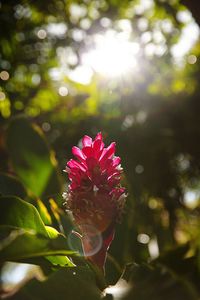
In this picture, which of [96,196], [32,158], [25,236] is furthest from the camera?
[32,158]

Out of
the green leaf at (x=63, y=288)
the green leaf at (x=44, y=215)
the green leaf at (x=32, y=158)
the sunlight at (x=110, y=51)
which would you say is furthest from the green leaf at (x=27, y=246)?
the sunlight at (x=110, y=51)

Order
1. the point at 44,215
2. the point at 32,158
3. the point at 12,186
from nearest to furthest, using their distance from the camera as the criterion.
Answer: the point at 44,215, the point at 12,186, the point at 32,158

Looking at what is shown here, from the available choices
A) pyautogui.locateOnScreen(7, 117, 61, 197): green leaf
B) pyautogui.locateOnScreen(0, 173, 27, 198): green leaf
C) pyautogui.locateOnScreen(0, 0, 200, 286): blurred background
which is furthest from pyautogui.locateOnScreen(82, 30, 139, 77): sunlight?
pyautogui.locateOnScreen(0, 173, 27, 198): green leaf

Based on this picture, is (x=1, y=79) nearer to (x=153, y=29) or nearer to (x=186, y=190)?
(x=153, y=29)

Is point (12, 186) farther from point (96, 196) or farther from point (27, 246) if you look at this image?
point (27, 246)

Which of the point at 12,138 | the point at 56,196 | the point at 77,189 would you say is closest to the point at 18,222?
the point at 77,189

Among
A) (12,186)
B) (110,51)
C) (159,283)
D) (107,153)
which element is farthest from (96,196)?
(110,51)

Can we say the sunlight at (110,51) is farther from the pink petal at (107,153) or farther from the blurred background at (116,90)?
the pink petal at (107,153)
